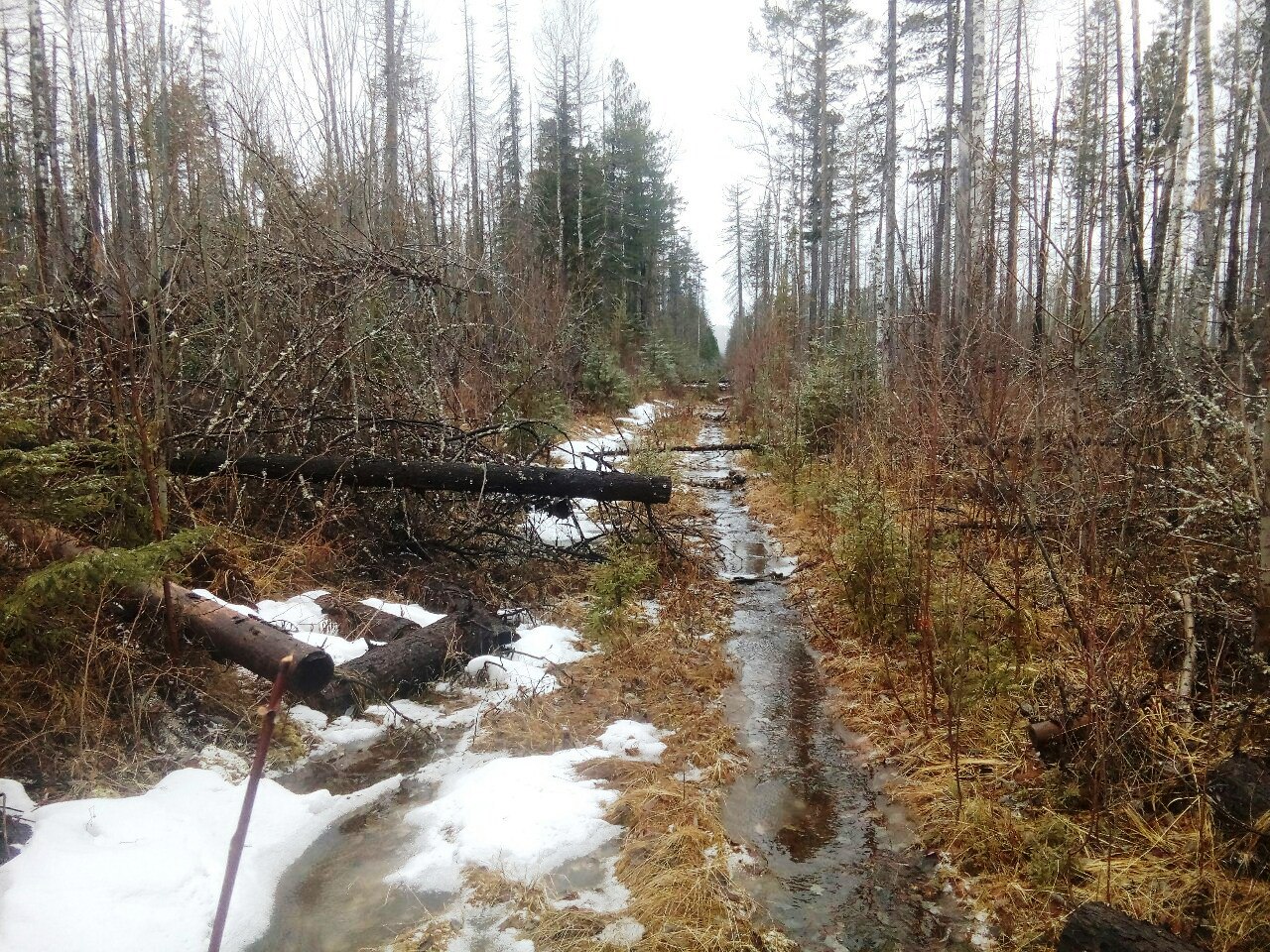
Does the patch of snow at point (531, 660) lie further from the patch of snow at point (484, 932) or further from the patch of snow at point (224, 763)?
the patch of snow at point (484, 932)

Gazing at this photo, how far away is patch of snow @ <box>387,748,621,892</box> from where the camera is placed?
3.04 meters

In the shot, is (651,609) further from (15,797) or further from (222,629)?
(15,797)

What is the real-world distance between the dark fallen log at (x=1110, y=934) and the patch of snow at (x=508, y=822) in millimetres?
1810

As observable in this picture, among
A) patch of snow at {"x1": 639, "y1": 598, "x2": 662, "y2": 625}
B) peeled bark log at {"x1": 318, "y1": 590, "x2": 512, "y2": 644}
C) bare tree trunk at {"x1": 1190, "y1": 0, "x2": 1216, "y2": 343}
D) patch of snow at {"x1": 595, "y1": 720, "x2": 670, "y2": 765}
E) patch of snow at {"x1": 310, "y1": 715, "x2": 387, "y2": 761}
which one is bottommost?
patch of snow at {"x1": 595, "y1": 720, "x2": 670, "y2": 765}

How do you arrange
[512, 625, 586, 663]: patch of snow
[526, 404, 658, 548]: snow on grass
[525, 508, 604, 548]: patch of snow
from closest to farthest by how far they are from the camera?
[512, 625, 586, 663]: patch of snow
[526, 404, 658, 548]: snow on grass
[525, 508, 604, 548]: patch of snow

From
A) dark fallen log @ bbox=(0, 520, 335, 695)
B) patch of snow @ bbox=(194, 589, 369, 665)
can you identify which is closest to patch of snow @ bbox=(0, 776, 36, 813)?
dark fallen log @ bbox=(0, 520, 335, 695)

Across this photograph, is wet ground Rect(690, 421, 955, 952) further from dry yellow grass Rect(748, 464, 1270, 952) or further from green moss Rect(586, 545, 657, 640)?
green moss Rect(586, 545, 657, 640)

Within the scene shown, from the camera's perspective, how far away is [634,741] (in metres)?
4.17

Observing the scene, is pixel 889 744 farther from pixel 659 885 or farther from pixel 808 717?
pixel 659 885

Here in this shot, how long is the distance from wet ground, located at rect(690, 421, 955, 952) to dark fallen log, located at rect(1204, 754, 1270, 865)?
1082mm

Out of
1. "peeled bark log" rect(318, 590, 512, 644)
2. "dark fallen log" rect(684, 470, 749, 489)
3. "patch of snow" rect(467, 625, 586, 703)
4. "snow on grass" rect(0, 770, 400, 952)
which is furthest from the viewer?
"dark fallen log" rect(684, 470, 749, 489)

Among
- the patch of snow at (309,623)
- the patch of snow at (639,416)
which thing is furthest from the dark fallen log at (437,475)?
the patch of snow at (639,416)

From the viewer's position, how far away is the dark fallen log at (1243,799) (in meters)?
2.54

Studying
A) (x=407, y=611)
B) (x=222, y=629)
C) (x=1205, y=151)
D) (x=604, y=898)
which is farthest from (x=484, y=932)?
(x=1205, y=151)
